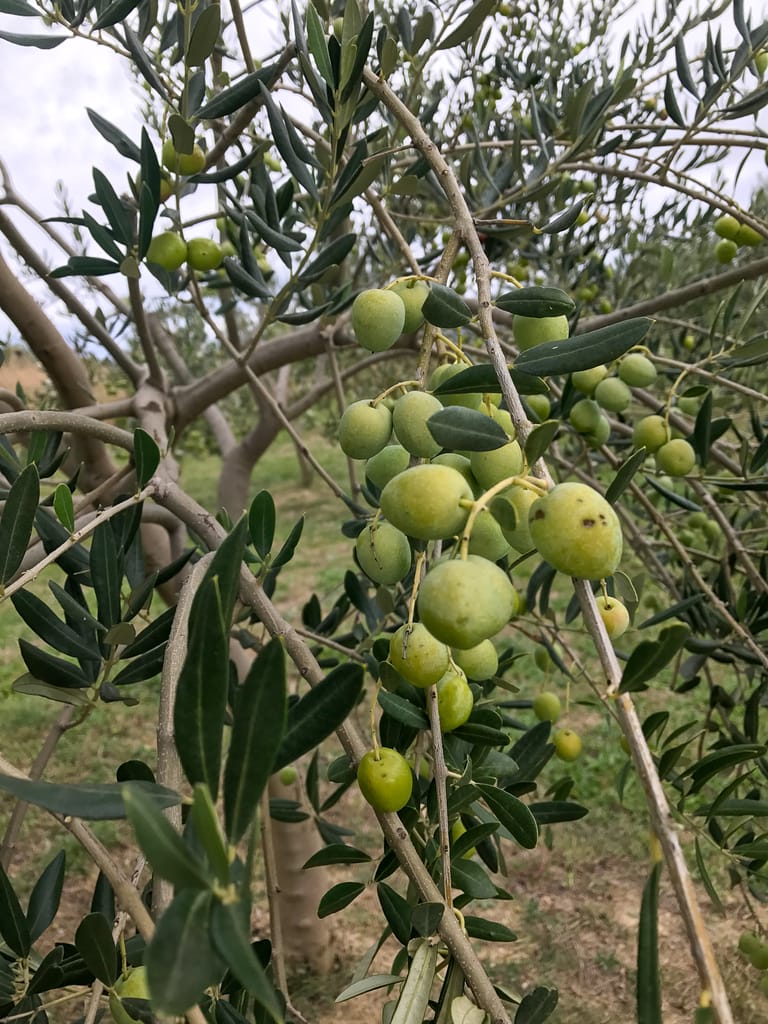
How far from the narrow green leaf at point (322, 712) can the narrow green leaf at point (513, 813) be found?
14.4 inches

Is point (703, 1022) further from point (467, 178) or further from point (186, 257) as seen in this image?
point (467, 178)

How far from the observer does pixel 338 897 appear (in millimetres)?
915

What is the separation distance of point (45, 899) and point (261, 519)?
59 cm

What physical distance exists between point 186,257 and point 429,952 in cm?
134

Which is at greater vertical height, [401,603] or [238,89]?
[238,89]

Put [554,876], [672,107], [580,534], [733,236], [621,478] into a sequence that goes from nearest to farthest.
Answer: [580,534], [621,478], [672,107], [733,236], [554,876]

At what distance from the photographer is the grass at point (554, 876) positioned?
2596mm

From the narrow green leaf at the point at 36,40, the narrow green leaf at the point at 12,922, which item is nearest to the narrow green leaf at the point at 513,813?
the narrow green leaf at the point at 12,922

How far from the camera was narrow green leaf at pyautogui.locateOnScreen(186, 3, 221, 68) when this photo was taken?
3.62 feet

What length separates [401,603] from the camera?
1705 mm

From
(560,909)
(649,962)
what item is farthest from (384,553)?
(560,909)

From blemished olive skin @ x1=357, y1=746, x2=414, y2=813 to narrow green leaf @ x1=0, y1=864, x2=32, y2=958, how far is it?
444mm

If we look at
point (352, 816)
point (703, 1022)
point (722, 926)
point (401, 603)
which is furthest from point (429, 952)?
point (352, 816)

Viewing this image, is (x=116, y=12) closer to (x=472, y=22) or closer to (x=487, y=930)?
(x=472, y=22)
